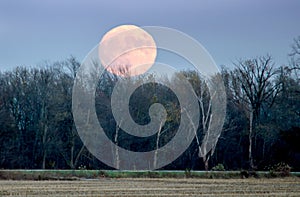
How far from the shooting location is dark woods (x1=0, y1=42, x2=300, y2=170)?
2279 inches

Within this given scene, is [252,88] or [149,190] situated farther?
[252,88]

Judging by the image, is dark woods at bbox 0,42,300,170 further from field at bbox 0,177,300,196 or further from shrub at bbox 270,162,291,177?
field at bbox 0,177,300,196

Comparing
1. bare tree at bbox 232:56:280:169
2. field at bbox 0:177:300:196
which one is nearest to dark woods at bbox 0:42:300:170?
bare tree at bbox 232:56:280:169

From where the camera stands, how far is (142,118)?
196 feet

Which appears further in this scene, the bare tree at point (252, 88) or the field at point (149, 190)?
the bare tree at point (252, 88)

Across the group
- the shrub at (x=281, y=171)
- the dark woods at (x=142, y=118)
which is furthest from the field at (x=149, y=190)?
the dark woods at (x=142, y=118)

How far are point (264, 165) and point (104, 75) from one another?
76.1ft

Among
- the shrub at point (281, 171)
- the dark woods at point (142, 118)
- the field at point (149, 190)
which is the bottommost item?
the field at point (149, 190)

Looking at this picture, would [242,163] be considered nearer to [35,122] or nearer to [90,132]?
[90,132]

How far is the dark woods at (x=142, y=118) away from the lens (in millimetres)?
57875

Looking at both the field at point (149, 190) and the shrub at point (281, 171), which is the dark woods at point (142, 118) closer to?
the shrub at point (281, 171)

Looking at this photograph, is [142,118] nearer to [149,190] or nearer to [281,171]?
[281,171]

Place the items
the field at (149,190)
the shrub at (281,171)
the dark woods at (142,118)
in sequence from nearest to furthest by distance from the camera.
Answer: the field at (149,190)
the shrub at (281,171)
the dark woods at (142,118)

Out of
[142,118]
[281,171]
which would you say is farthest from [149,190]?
[142,118]
